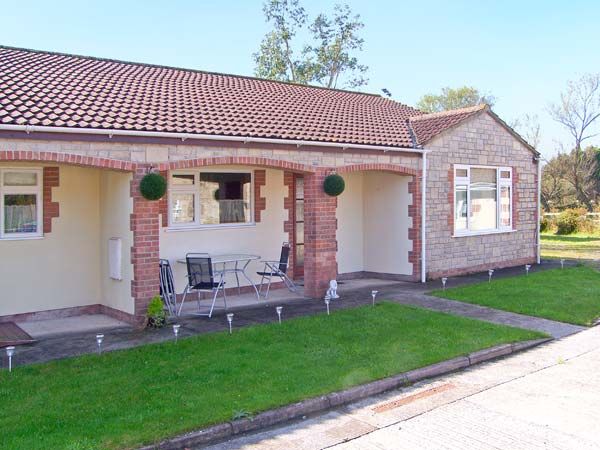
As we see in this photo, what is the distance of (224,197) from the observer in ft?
40.1

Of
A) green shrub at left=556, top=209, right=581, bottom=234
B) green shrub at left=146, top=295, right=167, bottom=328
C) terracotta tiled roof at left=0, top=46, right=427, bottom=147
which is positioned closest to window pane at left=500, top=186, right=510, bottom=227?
terracotta tiled roof at left=0, top=46, right=427, bottom=147

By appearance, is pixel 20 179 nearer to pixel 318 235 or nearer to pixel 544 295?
pixel 318 235

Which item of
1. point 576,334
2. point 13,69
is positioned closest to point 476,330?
point 576,334

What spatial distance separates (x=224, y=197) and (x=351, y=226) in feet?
12.6

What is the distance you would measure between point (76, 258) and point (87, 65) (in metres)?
5.02

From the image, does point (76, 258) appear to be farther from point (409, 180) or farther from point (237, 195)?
point (409, 180)

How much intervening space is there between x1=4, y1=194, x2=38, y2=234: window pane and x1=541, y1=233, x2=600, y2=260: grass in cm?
1553

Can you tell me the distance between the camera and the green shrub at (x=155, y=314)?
9.27 metres

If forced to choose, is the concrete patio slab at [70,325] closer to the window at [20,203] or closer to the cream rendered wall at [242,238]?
the window at [20,203]

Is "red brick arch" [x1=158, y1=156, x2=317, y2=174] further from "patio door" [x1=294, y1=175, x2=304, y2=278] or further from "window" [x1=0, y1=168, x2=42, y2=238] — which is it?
"window" [x1=0, y1=168, x2=42, y2=238]

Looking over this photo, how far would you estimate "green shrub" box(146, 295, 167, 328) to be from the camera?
927cm

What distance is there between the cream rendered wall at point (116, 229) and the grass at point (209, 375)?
2000 mm

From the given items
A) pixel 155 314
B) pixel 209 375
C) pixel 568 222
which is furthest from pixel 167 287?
pixel 568 222

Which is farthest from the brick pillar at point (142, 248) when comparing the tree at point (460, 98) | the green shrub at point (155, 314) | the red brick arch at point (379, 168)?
the tree at point (460, 98)
